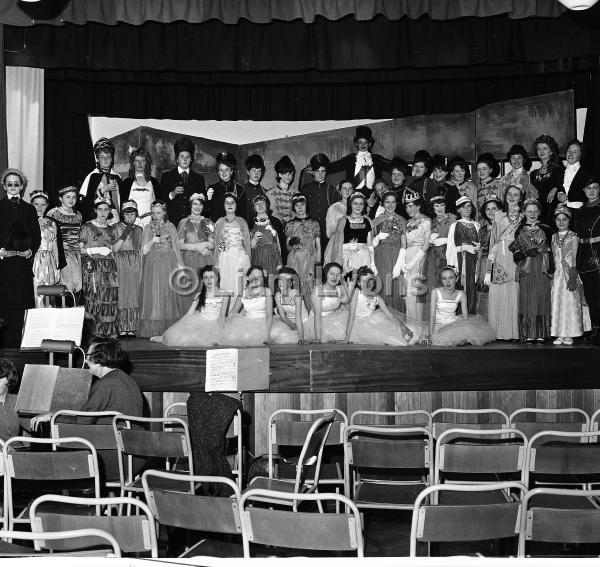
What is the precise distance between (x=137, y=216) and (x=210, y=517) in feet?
18.4

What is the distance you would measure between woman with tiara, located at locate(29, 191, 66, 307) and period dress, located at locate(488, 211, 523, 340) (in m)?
3.55

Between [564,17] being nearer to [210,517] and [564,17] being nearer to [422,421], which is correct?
[422,421]

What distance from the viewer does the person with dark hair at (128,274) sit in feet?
25.1

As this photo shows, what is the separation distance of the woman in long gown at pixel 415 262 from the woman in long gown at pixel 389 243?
0.21ft

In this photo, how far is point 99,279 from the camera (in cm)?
755

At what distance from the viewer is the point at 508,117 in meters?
8.88

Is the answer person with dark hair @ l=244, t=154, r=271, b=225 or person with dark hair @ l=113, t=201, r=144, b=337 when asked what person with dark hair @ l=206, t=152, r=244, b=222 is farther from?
person with dark hair @ l=113, t=201, r=144, b=337

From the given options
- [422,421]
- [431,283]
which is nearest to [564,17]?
[431,283]

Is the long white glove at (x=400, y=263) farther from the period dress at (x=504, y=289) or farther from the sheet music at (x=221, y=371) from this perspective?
the sheet music at (x=221, y=371)

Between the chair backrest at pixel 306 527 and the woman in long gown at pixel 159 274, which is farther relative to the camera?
the woman in long gown at pixel 159 274

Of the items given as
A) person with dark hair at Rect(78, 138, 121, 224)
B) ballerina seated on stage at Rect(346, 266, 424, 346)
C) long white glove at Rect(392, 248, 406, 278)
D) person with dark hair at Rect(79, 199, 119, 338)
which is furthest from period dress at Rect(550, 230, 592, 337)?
person with dark hair at Rect(78, 138, 121, 224)

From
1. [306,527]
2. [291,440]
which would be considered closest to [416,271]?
[291,440]

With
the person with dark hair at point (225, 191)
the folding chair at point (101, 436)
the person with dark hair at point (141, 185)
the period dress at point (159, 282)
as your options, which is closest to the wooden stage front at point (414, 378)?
the period dress at point (159, 282)

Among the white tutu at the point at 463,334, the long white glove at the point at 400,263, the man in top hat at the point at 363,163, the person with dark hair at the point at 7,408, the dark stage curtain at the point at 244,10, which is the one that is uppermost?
the dark stage curtain at the point at 244,10
